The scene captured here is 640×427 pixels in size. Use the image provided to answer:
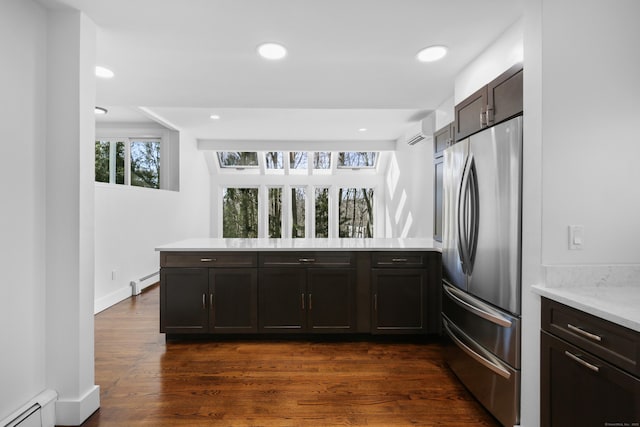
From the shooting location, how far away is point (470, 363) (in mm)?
2047

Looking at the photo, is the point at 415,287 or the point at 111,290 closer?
the point at 415,287

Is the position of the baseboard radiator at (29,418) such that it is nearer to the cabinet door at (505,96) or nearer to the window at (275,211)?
the cabinet door at (505,96)

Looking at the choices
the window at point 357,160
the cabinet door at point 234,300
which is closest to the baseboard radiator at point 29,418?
the cabinet door at point 234,300

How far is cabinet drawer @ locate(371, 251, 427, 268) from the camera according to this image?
2967 millimetres

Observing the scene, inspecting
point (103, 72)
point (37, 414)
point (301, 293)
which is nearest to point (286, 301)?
point (301, 293)

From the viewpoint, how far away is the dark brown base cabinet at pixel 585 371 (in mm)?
1131

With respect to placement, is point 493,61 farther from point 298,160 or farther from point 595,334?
point 298,160

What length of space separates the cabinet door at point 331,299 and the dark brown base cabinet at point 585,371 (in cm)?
164

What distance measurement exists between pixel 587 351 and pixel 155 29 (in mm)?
2735

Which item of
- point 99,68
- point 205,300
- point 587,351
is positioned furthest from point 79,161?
point 587,351

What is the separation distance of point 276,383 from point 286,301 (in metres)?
0.79

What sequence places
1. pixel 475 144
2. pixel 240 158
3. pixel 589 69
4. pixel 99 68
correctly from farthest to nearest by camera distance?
pixel 240 158, pixel 99 68, pixel 475 144, pixel 589 69

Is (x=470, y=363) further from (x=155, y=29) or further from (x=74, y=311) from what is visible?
(x=155, y=29)

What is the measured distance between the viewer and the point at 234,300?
2.93 m
